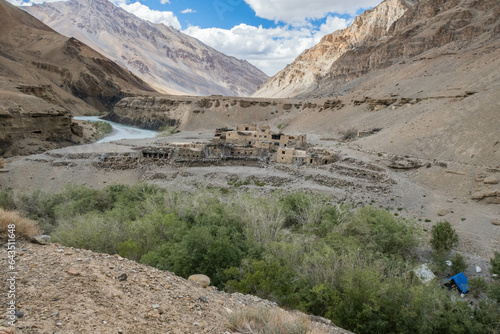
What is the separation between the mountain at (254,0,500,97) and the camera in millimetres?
58750

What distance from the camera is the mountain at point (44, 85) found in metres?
30.1

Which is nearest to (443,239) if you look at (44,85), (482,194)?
(482,194)

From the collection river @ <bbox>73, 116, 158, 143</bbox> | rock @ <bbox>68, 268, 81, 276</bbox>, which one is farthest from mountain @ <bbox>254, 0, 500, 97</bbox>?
rock @ <bbox>68, 268, 81, 276</bbox>

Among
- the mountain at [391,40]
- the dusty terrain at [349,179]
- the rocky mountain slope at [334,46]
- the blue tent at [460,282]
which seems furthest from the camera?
the rocky mountain slope at [334,46]

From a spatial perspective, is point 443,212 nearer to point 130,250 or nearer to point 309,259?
point 309,259

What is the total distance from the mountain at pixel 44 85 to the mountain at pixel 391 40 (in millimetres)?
53345

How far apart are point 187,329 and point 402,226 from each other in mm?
10405

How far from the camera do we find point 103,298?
429cm

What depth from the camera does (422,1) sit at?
76.9 metres

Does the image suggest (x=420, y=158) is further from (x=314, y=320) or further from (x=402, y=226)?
(x=314, y=320)

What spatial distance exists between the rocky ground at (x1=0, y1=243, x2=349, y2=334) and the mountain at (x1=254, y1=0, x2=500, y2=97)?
56180 mm

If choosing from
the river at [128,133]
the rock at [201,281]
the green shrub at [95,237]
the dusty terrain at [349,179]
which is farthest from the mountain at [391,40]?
the rock at [201,281]

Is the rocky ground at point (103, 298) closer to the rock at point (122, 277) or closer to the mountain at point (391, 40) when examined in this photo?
the rock at point (122, 277)

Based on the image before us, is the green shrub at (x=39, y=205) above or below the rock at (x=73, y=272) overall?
below
